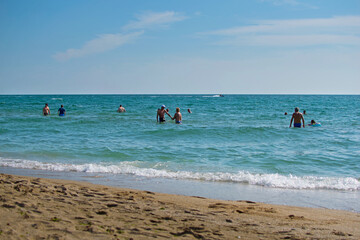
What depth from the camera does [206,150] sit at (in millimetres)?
11461

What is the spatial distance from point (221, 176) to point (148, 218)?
3.78 metres

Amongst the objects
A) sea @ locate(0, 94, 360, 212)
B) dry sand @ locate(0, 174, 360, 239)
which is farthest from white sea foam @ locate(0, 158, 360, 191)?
dry sand @ locate(0, 174, 360, 239)

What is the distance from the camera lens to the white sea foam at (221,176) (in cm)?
727

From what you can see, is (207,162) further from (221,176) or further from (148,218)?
(148,218)

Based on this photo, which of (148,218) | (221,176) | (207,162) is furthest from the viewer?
(207,162)

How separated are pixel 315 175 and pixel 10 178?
7024mm

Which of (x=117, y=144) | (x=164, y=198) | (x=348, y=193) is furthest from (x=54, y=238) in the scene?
(x=117, y=144)

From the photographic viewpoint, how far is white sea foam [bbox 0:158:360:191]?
23.8ft

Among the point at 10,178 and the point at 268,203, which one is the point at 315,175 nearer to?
the point at 268,203

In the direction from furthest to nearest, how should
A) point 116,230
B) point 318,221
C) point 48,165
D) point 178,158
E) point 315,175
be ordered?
1. point 178,158
2. point 48,165
3. point 315,175
4. point 318,221
5. point 116,230

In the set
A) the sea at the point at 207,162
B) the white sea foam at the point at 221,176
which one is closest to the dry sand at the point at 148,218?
the sea at the point at 207,162

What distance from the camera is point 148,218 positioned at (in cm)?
439

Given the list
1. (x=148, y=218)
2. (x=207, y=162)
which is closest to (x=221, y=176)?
(x=207, y=162)

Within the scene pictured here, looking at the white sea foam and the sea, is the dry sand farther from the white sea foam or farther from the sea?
the white sea foam
